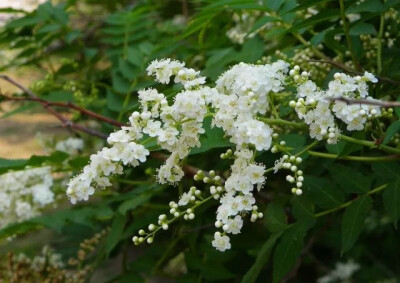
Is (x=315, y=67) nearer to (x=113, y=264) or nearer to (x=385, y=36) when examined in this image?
(x=385, y=36)

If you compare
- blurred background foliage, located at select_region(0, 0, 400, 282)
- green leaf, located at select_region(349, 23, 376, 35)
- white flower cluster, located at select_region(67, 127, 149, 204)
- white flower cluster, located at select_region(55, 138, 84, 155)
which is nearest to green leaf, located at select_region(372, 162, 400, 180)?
blurred background foliage, located at select_region(0, 0, 400, 282)

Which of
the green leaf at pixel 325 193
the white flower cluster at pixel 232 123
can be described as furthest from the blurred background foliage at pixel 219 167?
the white flower cluster at pixel 232 123

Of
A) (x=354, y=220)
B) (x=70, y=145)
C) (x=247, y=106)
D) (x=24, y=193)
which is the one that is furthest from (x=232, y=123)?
(x=70, y=145)

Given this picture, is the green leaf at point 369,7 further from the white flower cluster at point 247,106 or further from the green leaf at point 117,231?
the green leaf at point 117,231

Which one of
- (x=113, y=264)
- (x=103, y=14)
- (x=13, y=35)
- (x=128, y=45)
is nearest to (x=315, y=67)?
(x=128, y=45)

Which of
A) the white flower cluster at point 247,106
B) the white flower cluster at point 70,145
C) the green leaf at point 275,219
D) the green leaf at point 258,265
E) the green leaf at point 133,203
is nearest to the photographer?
the white flower cluster at point 247,106

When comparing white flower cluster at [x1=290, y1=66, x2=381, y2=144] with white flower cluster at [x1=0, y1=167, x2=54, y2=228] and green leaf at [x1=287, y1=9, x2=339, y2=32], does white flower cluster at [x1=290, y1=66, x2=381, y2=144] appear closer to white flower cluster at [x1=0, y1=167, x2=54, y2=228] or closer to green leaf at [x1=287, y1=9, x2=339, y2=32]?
green leaf at [x1=287, y1=9, x2=339, y2=32]
